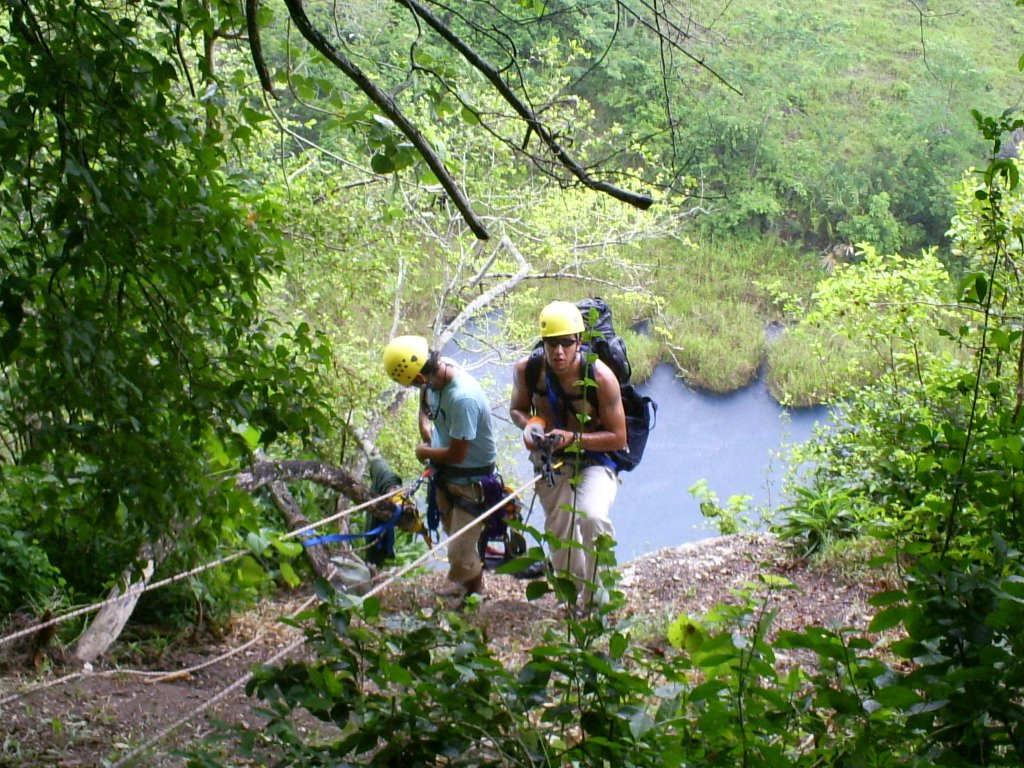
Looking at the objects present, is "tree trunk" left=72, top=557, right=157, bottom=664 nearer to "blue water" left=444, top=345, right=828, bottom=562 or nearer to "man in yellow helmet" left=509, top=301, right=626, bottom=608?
"man in yellow helmet" left=509, top=301, right=626, bottom=608

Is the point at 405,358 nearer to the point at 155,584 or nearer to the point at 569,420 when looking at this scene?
the point at 569,420

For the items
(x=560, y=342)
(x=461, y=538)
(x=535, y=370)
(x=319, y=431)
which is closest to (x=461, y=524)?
(x=461, y=538)

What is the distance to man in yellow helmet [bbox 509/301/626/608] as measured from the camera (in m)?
4.18

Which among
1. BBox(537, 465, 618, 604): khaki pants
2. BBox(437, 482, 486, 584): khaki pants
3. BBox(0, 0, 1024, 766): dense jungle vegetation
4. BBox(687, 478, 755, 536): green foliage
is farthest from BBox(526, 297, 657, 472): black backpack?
BBox(687, 478, 755, 536): green foliage

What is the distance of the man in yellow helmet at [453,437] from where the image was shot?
14.3 feet

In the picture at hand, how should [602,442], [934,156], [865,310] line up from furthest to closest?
[934,156], [865,310], [602,442]

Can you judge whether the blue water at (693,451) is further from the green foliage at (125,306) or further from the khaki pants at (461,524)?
the green foliage at (125,306)

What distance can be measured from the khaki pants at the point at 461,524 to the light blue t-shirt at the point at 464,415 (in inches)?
7.5

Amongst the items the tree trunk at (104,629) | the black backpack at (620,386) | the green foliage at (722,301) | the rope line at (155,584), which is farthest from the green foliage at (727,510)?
the green foliage at (722,301)

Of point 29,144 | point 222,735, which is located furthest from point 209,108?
point 222,735

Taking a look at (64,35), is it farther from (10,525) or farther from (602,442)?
(10,525)

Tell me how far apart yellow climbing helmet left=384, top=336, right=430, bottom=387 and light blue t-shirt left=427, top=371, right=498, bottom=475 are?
17 centimetres

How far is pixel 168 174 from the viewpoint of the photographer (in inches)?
79.2

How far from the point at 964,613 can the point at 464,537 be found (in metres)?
3.69
